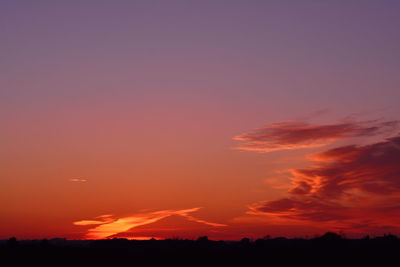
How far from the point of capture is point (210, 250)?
59.7m

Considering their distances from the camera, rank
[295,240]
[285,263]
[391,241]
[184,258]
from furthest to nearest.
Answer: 1. [295,240]
2. [391,241]
3. [184,258]
4. [285,263]

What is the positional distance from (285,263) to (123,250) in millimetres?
19915

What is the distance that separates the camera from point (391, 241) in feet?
215

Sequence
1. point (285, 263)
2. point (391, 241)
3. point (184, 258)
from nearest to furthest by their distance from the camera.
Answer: point (285, 263)
point (184, 258)
point (391, 241)

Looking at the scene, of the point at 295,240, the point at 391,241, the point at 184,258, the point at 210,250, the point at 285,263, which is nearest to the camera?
the point at 285,263

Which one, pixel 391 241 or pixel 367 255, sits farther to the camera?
pixel 391 241

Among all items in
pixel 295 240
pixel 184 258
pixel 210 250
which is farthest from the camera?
pixel 295 240

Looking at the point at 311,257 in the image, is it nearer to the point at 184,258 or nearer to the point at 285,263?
the point at 285,263

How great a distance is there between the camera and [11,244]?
68.6m

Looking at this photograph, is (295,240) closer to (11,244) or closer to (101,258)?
(101,258)

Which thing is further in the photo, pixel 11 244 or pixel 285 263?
pixel 11 244

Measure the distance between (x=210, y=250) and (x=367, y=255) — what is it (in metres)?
16.2

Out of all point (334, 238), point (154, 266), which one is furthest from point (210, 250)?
point (334, 238)

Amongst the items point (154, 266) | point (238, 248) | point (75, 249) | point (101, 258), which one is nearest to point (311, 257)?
point (238, 248)
